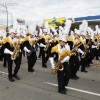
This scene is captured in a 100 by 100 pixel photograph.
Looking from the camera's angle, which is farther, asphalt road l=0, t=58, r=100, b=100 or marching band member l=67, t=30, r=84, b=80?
marching band member l=67, t=30, r=84, b=80

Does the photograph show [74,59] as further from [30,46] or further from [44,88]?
[30,46]

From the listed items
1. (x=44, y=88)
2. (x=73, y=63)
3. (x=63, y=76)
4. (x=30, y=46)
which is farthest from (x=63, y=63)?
(x=30, y=46)

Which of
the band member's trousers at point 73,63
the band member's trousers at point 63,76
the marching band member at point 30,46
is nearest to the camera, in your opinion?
the band member's trousers at point 63,76

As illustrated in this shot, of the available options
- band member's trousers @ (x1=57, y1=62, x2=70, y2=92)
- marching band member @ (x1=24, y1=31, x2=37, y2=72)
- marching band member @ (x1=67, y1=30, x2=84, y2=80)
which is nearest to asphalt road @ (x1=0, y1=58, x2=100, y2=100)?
band member's trousers @ (x1=57, y1=62, x2=70, y2=92)

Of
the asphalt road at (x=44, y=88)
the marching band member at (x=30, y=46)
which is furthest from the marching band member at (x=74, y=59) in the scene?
the marching band member at (x=30, y=46)

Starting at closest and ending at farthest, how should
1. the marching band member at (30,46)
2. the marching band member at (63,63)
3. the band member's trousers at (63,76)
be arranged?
1. the marching band member at (63,63)
2. the band member's trousers at (63,76)
3. the marching band member at (30,46)

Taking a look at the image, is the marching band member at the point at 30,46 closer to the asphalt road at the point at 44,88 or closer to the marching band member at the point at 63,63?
the asphalt road at the point at 44,88

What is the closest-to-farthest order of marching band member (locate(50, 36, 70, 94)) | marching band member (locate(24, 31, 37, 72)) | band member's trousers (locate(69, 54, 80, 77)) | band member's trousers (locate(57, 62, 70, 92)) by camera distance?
marching band member (locate(50, 36, 70, 94)) → band member's trousers (locate(57, 62, 70, 92)) → band member's trousers (locate(69, 54, 80, 77)) → marching band member (locate(24, 31, 37, 72))

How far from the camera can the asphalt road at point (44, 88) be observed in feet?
16.6

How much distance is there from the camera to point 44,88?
5.80 m

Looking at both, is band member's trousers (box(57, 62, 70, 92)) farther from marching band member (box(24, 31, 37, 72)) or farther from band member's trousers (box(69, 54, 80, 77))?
marching band member (box(24, 31, 37, 72))

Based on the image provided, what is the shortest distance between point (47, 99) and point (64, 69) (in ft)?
3.08

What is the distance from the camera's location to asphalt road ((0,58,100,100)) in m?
5.06

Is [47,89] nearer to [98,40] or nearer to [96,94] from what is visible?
[96,94]
